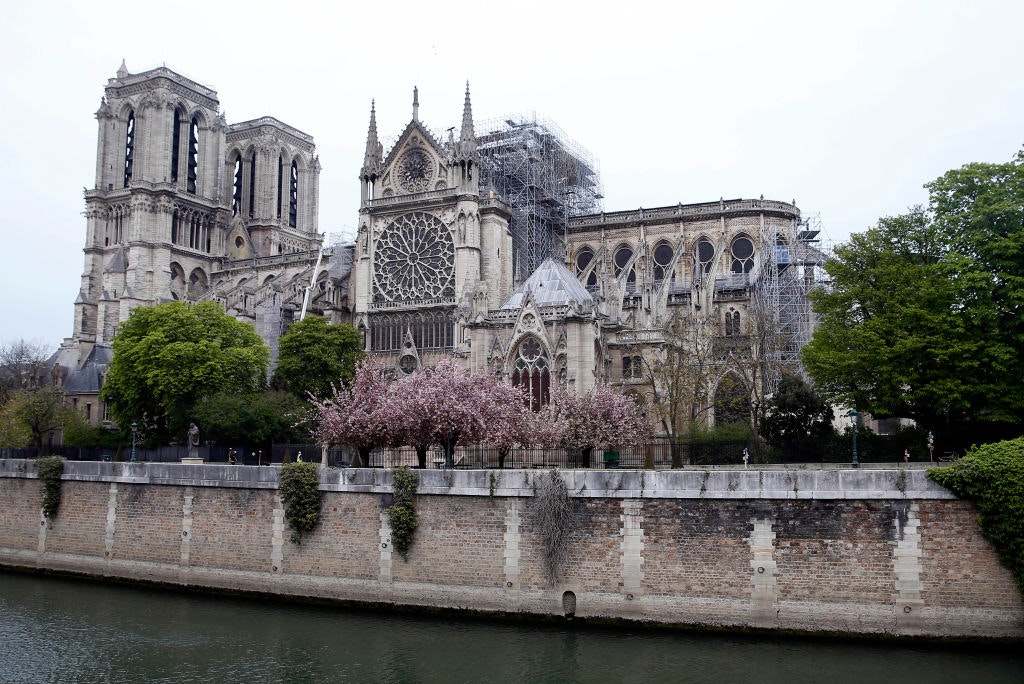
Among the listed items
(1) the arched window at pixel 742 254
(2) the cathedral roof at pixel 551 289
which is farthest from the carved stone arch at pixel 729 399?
(1) the arched window at pixel 742 254

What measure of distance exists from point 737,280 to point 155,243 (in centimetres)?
4614

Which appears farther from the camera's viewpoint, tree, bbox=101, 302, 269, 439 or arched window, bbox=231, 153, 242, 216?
arched window, bbox=231, 153, 242, 216

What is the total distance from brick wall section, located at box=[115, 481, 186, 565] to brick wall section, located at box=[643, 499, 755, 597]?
14.6m

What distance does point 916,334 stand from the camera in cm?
2970

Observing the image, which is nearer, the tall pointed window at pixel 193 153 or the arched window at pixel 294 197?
the tall pointed window at pixel 193 153

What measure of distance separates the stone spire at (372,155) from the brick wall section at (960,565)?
144 feet

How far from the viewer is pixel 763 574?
914 inches

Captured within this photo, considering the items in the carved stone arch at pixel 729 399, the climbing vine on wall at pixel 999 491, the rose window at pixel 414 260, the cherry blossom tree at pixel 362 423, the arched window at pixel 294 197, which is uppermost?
the arched window at pixel 294 197

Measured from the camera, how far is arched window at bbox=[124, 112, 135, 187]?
261 ft

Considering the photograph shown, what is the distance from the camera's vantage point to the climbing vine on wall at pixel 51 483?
112 ft

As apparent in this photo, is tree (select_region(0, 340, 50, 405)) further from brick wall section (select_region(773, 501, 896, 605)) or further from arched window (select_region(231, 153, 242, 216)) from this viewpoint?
brick wall section (select_region(773, 501, 896, 605))

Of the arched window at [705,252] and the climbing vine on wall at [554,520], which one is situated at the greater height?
the arched window at [705,252]

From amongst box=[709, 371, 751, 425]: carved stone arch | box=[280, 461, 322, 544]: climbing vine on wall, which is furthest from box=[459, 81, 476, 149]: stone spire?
box=[280, 461, 322, 544]: climbing vine on wall

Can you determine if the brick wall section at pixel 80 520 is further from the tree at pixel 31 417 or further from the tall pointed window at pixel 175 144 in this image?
the tall pointed window at pixel 175 144
